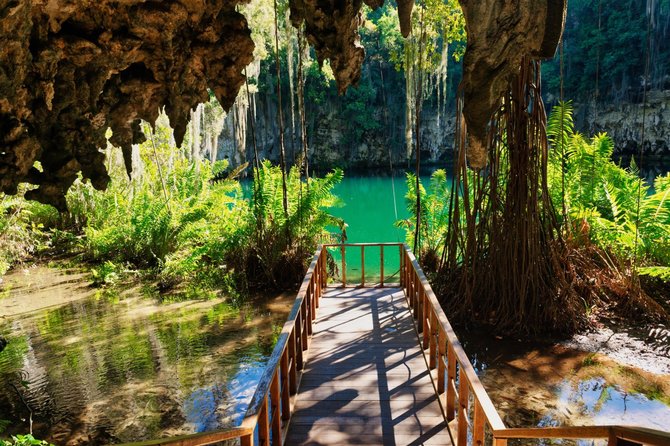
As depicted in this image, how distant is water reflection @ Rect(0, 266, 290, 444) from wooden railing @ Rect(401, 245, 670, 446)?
7.32ft

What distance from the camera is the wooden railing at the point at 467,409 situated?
186 centimetres

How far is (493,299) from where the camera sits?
794 centimetres

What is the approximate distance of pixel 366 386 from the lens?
494cm

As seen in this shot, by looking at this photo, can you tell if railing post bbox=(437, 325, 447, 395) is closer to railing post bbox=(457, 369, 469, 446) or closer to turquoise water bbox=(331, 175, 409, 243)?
railing post bbox=(457, 369, 469, 446)

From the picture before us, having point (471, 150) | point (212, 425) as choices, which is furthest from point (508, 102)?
point (212, 425)

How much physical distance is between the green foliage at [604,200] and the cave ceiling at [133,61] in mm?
4212

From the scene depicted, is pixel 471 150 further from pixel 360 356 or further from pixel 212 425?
pixel 212 425

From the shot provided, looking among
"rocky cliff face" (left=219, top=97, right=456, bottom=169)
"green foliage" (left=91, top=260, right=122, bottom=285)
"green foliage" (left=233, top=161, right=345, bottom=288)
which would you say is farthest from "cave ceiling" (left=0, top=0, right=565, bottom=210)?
"rocky cliff face" (left=219, top=97, right=456, bottom=169)

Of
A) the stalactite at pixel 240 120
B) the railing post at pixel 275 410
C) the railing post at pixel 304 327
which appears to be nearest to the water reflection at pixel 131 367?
the railing post at pixel 304 327

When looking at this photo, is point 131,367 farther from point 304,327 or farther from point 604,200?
point 604,200

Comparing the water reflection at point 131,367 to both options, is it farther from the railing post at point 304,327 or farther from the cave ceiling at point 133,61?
the cave ceiling at point 133,61

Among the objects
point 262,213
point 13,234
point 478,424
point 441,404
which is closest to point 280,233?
point 262,213

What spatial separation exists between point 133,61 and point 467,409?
5161mm

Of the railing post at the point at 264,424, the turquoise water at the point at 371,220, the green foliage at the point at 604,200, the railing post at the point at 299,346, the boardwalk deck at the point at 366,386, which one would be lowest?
the turquoise water at the point at 371,220
